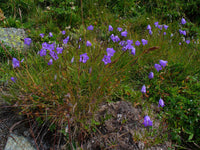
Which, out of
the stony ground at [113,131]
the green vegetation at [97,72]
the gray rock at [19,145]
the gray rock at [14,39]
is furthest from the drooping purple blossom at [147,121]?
the gray rock at [14,39]

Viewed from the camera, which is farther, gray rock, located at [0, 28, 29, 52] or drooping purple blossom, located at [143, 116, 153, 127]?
gray rock, located at [0, 28, 29, 52]

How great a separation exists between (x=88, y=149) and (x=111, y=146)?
0.27 m

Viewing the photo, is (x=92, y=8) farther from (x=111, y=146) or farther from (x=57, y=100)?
(x=111, y=146)

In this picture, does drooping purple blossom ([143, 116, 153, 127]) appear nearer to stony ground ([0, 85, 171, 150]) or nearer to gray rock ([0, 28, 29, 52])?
stony ground ([0, 85, 171, 150])

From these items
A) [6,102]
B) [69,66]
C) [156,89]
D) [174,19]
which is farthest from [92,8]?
[6,102]

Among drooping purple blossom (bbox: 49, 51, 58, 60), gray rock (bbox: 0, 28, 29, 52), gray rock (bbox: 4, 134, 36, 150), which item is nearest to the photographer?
gray rock (bbox: 4, 134, 36, 150)

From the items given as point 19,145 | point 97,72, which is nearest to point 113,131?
point 97,72

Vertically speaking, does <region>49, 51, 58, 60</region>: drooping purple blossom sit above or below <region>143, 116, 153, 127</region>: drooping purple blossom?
above

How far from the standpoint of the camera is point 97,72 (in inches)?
93.1

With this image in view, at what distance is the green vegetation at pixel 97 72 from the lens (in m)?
2.06

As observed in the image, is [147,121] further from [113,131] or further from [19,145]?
[19,145]

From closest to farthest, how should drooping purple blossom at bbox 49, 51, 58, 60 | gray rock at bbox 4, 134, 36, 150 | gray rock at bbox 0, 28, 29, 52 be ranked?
gray rock at bbox 4, 134, 36, 150
drooping purple blossom at bbox 49, 51, 58, 60
gray rock at bbox 0, 28, 29, 52

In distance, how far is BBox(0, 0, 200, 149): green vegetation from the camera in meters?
2.06

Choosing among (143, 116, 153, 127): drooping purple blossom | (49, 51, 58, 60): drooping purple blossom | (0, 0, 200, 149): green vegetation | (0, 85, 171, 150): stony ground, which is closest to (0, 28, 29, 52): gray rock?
(0, 0, 200, 149): green vegetation
